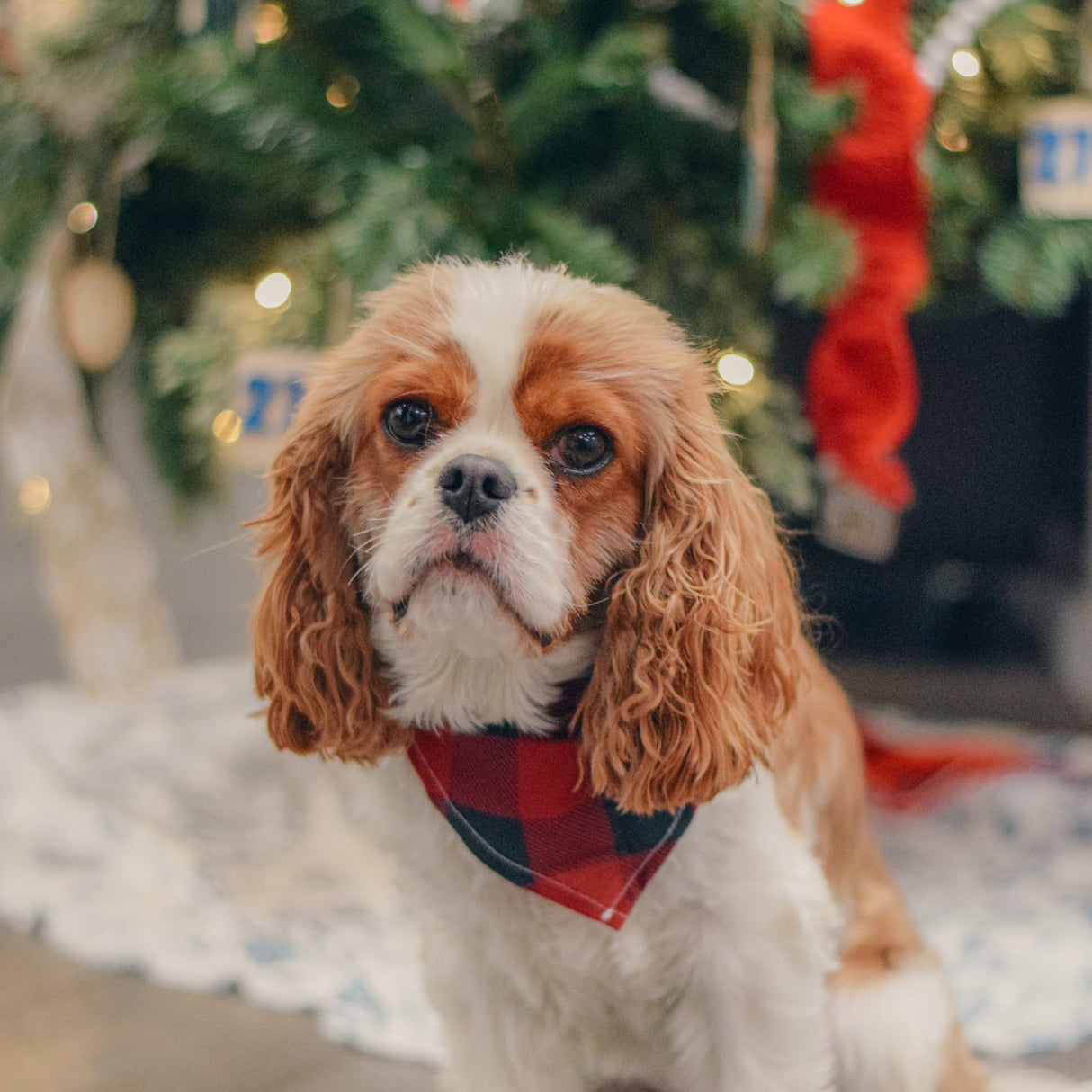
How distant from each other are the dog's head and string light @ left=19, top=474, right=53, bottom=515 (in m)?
1.09

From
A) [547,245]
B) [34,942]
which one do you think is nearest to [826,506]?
[547,245]

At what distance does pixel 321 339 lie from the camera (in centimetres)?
137

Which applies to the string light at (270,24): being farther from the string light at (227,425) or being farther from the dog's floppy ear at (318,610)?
the dog's floppy ear at (318,610)

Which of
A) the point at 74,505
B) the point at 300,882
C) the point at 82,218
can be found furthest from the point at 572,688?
the point at 74,505

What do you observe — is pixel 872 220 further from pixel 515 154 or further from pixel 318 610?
pixel 318 610

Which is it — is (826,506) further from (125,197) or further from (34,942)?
(34,942)

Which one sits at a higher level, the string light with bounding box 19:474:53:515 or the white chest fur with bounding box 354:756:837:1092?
the white chest fur with bounding box 354:756:837:1092

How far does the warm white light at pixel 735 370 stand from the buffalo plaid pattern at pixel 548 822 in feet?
1.24

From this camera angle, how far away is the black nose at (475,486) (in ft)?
2.74

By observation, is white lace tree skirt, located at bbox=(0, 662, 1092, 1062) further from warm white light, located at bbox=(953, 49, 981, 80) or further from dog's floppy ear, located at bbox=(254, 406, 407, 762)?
warm white light, located at bbox=(953, 49, 981, 80)

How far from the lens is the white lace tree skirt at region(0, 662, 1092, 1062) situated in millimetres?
1475

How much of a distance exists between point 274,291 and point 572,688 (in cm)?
72

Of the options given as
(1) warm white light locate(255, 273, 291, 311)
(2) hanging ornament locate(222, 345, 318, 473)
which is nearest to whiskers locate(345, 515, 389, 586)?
(2) hanging ornament locate(222, 345, 318, 473)

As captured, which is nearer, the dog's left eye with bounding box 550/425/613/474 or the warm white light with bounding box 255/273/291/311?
the dog's left eye with bounding box 550/425/613/474
